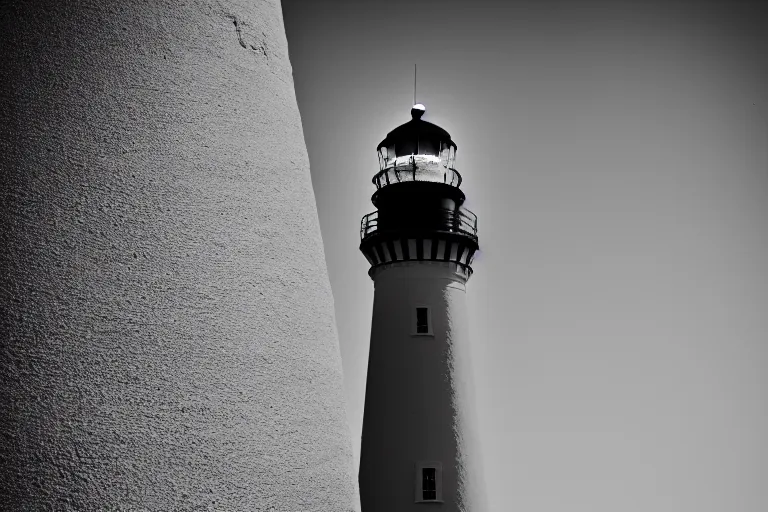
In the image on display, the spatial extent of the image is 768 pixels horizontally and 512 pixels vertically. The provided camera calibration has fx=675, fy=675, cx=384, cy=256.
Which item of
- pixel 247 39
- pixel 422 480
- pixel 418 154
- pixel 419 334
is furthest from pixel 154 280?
pixel 418 154

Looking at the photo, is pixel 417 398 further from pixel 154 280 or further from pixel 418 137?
pixel 154 280

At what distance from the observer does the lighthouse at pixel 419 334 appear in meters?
12.5

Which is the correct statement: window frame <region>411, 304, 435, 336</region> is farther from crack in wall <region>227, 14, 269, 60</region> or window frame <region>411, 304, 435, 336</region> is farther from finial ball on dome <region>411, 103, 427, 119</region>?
crack in wall <region>227, 14, 269, 60</region>

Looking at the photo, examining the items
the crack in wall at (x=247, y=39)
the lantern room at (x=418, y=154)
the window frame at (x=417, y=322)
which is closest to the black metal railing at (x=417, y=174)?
the lantern room at (x=418, y=154)

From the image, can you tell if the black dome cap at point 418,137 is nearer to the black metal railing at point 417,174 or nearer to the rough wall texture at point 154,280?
the black metal railing at point 417,174

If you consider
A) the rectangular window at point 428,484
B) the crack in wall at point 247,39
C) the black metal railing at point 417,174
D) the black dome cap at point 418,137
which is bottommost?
the rectangular window at point 428,484

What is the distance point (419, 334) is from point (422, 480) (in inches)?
108

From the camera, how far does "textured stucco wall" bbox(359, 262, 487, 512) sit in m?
12.5

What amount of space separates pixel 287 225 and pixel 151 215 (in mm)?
650

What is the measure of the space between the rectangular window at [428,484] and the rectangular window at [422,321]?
2638 mm

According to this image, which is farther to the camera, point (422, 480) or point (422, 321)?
point (422, 321)

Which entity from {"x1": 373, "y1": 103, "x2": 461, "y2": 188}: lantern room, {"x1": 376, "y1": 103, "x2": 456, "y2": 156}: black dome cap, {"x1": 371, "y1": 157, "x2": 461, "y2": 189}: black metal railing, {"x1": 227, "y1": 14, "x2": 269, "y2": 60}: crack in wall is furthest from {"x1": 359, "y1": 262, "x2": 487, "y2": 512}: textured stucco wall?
{"x1": 227, "y1": 14, "x2": 269, "y2": 60}: crack in wall

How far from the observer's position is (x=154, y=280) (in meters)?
2.27

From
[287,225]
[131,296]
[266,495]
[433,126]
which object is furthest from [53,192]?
[433,126]
